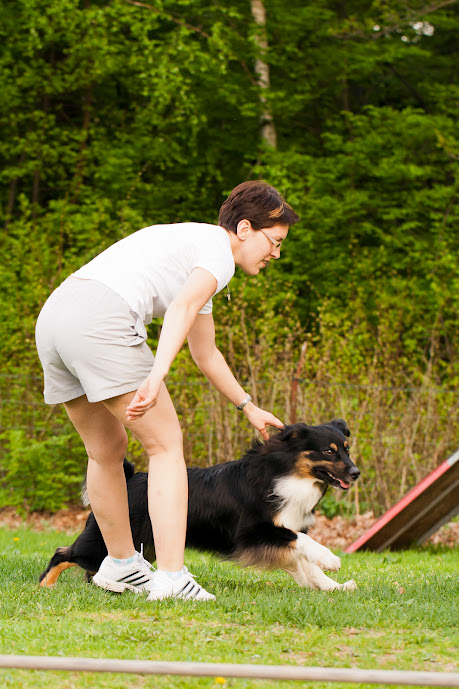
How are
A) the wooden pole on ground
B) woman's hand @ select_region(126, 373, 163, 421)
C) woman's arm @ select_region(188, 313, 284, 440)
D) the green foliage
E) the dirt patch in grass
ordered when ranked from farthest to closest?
the green foliage, the dirt patch in grass, woman's arm @ select_region(188, 313, 284, 440), woman's hand @ select_region(126, 373, 163, 421), the wooden pole on ground

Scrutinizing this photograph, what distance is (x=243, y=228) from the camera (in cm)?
379

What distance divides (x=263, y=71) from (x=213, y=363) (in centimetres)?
1418

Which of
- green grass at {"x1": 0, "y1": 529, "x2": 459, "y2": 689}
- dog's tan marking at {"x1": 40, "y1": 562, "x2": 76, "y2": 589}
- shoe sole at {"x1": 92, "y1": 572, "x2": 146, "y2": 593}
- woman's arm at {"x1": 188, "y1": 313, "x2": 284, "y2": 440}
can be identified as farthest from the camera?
dog's tan marking at {"x1": 40, "y1": 562, "x2": 76, "y2": 589}

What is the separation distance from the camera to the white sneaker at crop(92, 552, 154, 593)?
3943 millimetres

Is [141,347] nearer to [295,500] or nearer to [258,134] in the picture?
[295,500]

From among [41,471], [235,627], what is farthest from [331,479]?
[41,471]

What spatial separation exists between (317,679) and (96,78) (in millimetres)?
16534

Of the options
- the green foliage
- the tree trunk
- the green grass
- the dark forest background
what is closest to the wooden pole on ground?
the green grass

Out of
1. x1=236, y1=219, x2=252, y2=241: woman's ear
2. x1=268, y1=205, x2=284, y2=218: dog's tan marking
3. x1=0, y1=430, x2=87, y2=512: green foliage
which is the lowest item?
x1=0, y1=430, x2=87, y2=512: green foliage

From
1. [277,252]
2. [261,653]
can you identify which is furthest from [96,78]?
[261,653]

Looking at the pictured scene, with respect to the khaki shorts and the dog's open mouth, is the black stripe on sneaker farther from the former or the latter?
the dog's open mouth

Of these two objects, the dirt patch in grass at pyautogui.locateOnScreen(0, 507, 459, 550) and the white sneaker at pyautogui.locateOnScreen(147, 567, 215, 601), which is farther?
the dirt patch in grass at pyautogui.locateOnScreen(0, 507, 459, 550)

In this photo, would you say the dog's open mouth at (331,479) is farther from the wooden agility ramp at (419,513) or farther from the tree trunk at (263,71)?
the tree trunk at (263,71)

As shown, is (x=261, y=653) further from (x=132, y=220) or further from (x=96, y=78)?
(x=96, y=78)
